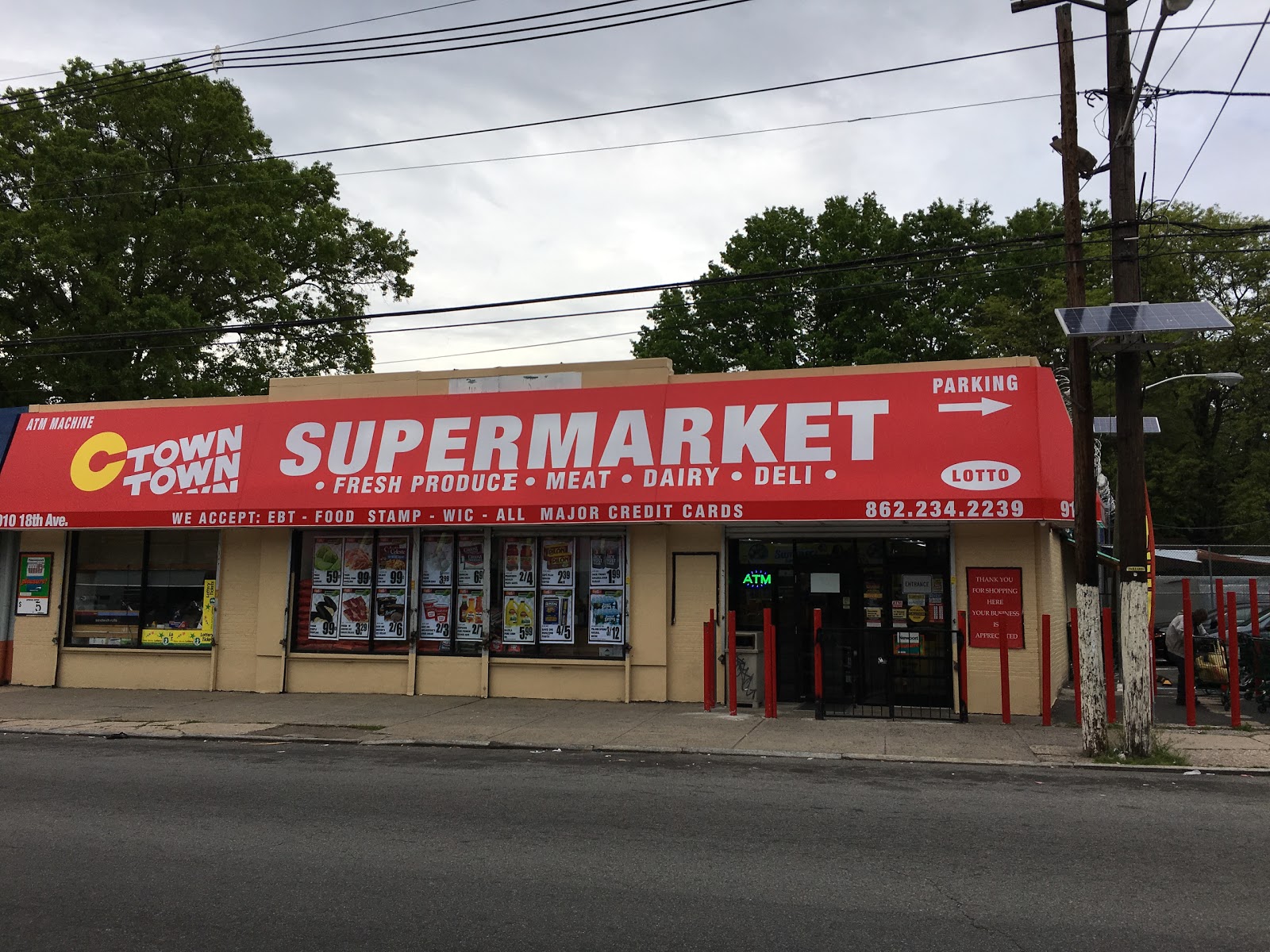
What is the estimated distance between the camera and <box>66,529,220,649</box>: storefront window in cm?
1725

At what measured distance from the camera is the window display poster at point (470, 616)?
1584 cm

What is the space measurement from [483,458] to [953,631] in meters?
7.47

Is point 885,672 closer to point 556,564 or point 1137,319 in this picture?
point 556,564

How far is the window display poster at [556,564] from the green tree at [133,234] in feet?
43.9

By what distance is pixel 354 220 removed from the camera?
34125 mm

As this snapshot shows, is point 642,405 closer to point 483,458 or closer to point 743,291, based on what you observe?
point 483,458

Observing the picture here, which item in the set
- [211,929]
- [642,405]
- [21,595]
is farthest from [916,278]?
[211,929]

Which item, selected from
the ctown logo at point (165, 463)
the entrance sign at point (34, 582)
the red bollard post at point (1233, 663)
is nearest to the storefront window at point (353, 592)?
the ctown logo at point (165, 463)

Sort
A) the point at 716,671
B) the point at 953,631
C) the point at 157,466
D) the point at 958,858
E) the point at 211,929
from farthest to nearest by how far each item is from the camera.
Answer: the point at 157,466 → the point at 716,671 → the point at 953,631 → the point at 958,858 → the point at 211,929

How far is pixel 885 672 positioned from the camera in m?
13.6

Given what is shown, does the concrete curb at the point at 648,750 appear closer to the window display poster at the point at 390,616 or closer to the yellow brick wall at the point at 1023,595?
the yellow brick wall at the point at 1023,595

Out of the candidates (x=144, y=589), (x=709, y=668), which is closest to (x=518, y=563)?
(x=709, y=668)

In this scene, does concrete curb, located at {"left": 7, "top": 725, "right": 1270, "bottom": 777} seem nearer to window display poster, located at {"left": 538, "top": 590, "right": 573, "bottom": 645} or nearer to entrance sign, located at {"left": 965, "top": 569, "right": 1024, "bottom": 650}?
entrance sign, located at {"left": 965, "top": 569, "right": 1024, "bottom": 650}

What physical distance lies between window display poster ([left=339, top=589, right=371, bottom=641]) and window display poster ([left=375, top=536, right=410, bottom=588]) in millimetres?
358
